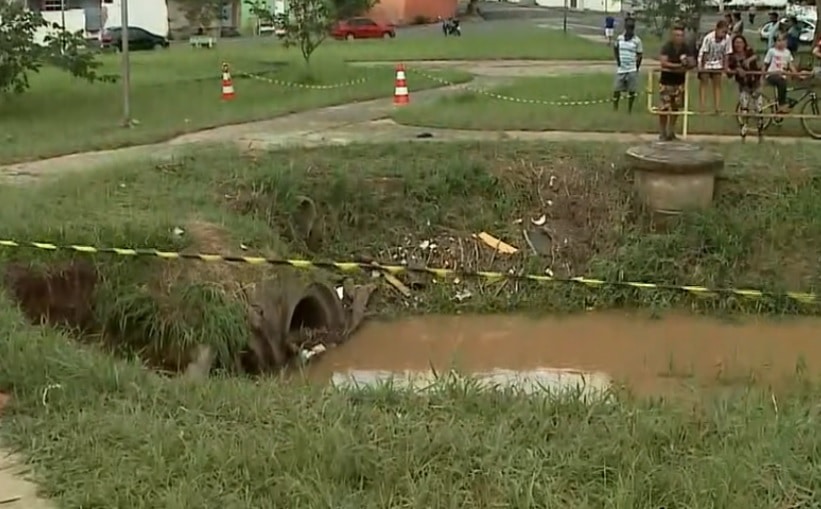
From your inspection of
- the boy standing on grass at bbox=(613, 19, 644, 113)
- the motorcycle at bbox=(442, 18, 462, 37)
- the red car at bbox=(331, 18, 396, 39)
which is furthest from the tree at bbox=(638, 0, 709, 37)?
the boy standing on grass at bbox=(613, 19, 644, 113)

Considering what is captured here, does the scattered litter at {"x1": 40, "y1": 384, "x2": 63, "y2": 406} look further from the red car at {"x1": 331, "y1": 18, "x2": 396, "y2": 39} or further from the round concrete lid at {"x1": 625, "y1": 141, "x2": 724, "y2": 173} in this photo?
the red car at {"x1": 331, "y1": 18, "x2": 396, "y2": 39}

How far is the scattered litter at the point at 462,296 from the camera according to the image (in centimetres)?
1244

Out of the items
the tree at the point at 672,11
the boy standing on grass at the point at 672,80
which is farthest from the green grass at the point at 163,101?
the tree at the point at 672,11

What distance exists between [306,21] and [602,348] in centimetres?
1727

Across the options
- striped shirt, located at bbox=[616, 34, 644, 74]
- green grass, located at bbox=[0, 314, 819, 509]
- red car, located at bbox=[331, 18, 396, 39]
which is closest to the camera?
green grass, located at bbox=[0, 314, 819, 509]

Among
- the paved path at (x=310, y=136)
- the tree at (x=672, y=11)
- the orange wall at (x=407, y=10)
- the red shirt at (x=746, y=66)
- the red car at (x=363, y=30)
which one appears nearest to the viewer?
the paved path at (x=310, y=136)

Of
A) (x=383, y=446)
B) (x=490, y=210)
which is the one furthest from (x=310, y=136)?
(x=383, y=446)

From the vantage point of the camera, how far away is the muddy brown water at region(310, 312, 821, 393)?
10102mm

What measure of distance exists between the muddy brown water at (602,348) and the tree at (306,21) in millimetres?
15972

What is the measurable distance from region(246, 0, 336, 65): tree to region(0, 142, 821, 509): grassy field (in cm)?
1271

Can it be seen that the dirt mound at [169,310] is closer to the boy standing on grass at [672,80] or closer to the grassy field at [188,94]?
the grassy field at [188,94]

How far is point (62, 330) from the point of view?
27.8ft

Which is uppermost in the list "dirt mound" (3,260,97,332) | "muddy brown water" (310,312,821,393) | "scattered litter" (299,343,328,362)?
"dirt mound" (3,260,97,332)

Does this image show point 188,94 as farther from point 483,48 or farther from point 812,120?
point 483,48
